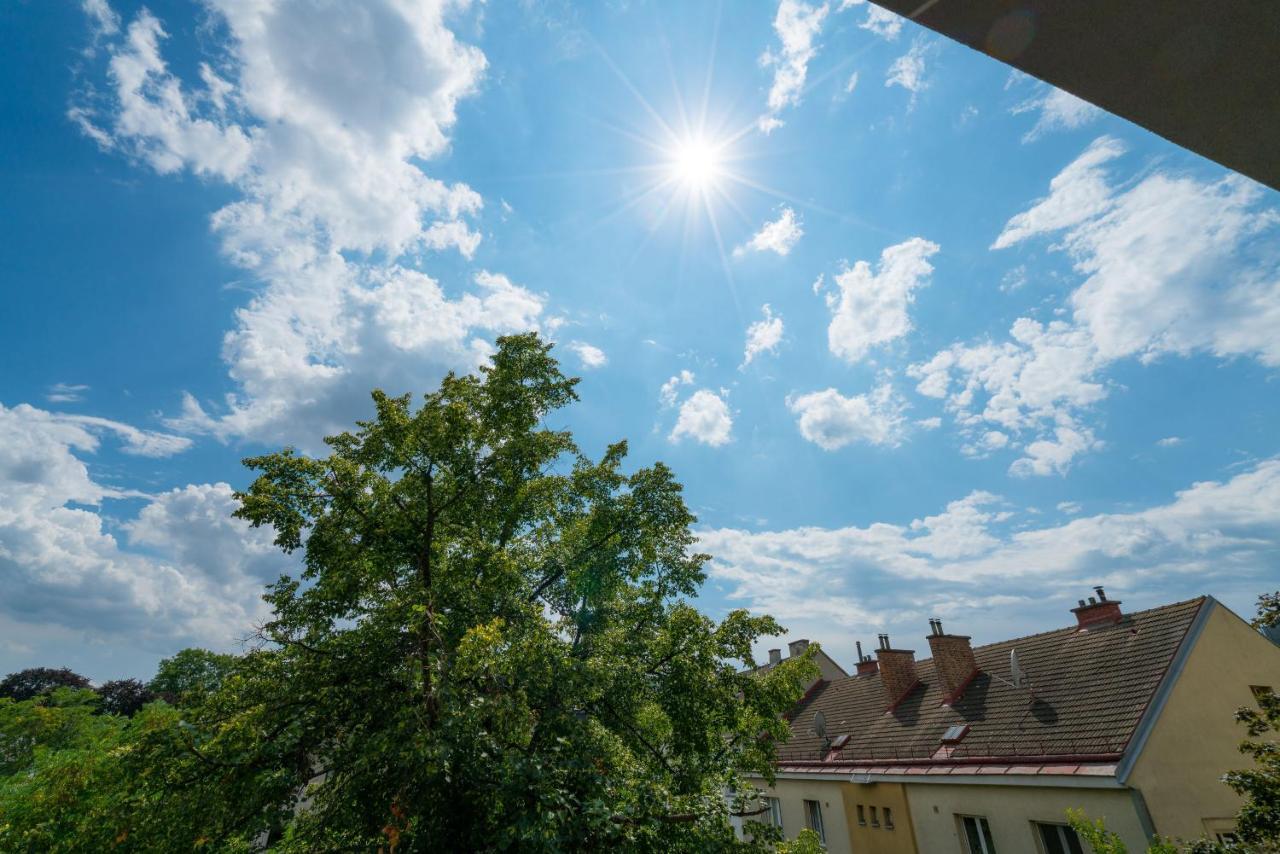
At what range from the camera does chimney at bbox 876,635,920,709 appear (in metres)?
20.8

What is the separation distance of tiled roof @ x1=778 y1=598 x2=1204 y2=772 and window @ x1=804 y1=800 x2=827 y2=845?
4.60 feet

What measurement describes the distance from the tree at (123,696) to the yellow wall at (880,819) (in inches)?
2238

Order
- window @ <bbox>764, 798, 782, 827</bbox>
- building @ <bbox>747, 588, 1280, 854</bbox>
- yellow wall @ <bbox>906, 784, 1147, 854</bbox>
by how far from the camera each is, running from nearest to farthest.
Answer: yellow wall @ <bbox>906, 784, 1147, 854</bbox> < building @ <bbox>747, 588, 1280, 854</bbox> < window @ <bbox>764, 798, 782, 827</bbox>

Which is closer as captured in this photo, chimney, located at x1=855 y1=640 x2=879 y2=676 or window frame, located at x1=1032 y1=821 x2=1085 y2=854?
window frame, located at x1=1032 y1=821 x2=1085 y2=854

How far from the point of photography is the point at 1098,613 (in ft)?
55.7

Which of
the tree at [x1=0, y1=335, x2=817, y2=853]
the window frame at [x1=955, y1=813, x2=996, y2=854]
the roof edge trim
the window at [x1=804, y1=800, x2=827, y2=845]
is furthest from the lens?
the window at [x1=804, y1=800, x2=827, y2=845]

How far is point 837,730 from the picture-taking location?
70.8ft

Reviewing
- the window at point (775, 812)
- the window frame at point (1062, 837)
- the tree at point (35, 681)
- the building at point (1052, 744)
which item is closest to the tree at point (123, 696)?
the tree at point (35, 681)

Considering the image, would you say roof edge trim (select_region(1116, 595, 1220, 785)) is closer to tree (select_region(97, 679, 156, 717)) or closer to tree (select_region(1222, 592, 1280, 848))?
tree (select_region(1222, 592, 1280, 848))

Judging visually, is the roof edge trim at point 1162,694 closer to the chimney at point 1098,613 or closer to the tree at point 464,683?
the chimney at point 1098,613

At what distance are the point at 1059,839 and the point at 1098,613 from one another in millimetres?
7741

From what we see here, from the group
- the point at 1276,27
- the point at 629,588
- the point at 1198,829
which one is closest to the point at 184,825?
the point at 629,588

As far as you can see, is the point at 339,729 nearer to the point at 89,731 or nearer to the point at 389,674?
the point at 389,674

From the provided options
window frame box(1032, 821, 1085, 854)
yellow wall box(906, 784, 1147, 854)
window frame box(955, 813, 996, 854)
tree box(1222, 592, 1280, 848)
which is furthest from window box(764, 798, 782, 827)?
tree box(1222, 592, 1280, 848)
